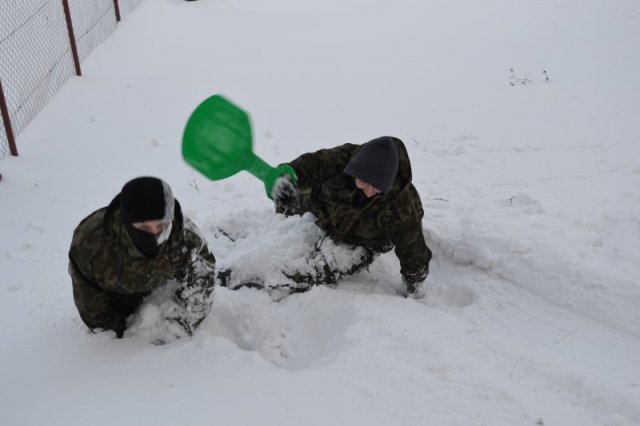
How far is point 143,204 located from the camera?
6.52 feet

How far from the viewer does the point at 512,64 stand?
21.6 feet

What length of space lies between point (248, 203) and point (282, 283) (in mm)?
1023

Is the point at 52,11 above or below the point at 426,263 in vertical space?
above

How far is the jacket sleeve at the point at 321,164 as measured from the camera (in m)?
2.96

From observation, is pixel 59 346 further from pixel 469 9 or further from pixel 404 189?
pixel 469 9

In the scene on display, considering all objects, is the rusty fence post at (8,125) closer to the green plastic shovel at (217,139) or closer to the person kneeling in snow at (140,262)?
the person kneeling in snow at (140,262)

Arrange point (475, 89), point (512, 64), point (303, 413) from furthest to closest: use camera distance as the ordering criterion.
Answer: point (512, 64) < point (475, 89) < point (303, 413)

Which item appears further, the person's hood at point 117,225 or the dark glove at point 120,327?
the dark glove at point 120,327

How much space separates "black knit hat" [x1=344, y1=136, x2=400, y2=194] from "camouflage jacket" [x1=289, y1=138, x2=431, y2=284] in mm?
143

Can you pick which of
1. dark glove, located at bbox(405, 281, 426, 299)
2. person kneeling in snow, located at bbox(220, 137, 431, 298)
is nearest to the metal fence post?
person kneeling in snow, located at bbox(220, 137, 431, 298)

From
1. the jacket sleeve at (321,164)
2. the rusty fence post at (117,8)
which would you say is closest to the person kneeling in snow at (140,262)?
the jacket sleeve at (321,164)

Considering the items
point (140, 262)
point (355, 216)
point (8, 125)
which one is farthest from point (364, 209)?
point (8, 125)

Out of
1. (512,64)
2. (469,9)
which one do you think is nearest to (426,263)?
(512,64)

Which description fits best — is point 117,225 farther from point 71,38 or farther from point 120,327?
point 71,38
